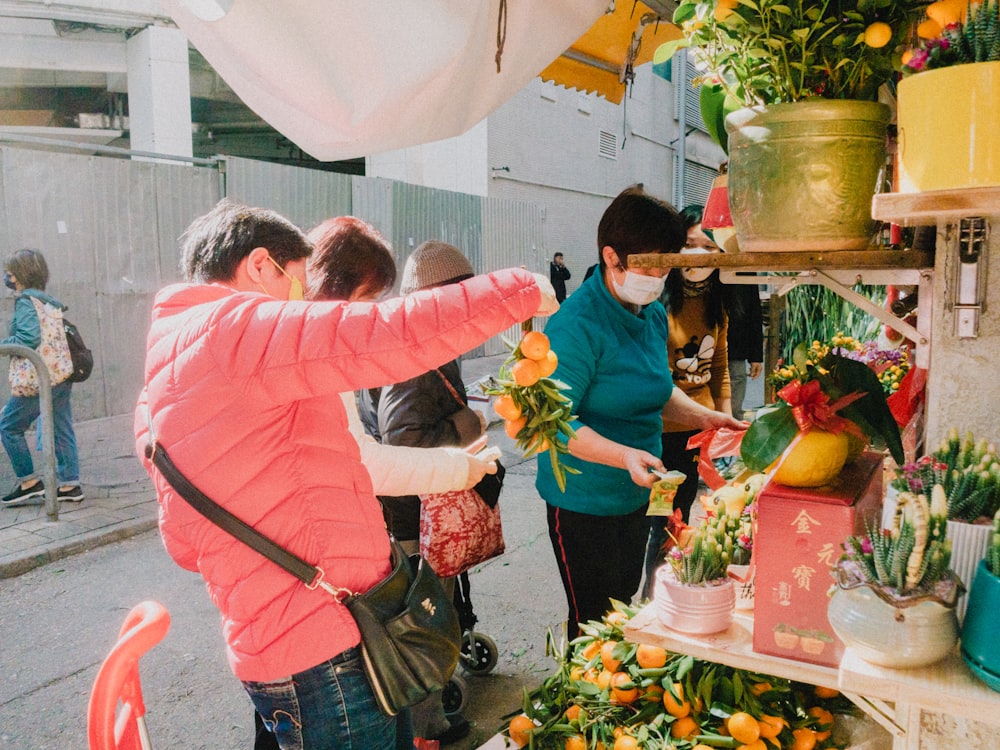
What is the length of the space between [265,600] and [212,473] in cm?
28

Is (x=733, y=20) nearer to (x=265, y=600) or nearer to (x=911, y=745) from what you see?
(x=911, y=745)

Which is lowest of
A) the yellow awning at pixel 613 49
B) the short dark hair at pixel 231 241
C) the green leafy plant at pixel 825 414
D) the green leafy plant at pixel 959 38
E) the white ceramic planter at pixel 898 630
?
the white ceramic planter at pixel 898 630

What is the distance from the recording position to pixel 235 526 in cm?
154

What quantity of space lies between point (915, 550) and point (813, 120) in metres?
0.68

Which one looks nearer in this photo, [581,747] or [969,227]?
[969,227]

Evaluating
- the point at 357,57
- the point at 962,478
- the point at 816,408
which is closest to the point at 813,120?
the point at 816,408

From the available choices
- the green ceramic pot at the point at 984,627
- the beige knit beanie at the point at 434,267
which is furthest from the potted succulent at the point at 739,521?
the beige knit beanie at the point at 434,267

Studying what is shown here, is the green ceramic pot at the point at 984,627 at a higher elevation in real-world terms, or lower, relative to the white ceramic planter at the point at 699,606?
higher

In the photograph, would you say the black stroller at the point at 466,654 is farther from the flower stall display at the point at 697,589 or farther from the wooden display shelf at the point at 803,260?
the wooden display shelf at the point at 803,260

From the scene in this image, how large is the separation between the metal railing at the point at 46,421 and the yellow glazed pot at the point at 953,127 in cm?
554

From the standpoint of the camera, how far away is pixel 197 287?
1641 millimetres

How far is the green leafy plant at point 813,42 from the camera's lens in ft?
4.17

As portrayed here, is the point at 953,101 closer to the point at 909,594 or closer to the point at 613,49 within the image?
the point at 909,594

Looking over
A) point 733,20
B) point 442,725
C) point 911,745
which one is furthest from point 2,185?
point 911,745
